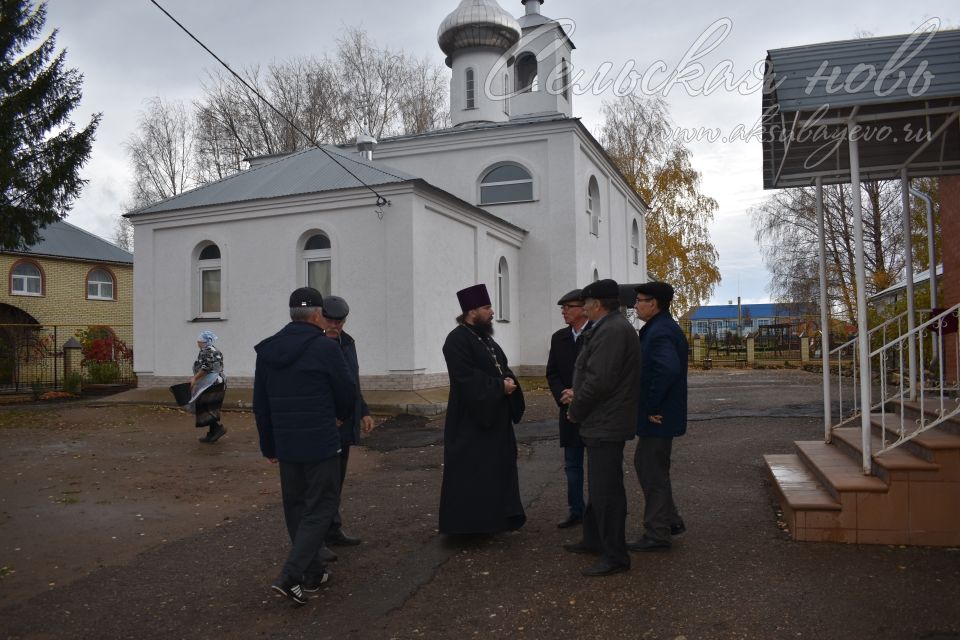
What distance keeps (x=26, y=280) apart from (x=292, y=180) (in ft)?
64.1

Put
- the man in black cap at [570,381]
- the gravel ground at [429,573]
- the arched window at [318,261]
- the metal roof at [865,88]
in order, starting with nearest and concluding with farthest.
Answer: the gravel ground at [429,573]
the metal roof at [865,88]
the man in black cap at [570,381]
the arched window at [318,261]

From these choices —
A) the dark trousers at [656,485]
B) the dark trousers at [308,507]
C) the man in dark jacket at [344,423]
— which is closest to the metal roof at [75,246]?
the man in dark jacket at [344,423]

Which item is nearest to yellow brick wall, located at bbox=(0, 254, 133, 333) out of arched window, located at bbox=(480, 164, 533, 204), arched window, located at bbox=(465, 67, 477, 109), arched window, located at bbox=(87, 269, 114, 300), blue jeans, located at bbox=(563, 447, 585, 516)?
arched window, located at bbox=(87, 269, 114, 300)

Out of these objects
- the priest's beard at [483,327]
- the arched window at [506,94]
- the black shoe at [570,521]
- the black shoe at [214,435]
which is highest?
the arched window at [506,94]

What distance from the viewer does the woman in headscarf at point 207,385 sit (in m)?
10.7

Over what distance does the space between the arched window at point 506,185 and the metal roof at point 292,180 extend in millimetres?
5196

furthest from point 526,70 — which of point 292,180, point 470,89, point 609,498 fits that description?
point 609,498

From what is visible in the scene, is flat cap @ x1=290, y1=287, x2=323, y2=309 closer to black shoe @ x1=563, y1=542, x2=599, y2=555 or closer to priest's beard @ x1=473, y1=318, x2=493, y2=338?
priest's beard @ x1=473, y1=318, x2=493, y2=338

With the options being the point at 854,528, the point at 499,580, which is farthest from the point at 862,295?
the point at 499,580

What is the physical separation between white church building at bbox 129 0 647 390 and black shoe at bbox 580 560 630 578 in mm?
10728

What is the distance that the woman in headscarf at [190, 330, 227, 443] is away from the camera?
1066cm

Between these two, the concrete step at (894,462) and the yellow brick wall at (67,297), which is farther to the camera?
the yellow brick wall at (67,297)

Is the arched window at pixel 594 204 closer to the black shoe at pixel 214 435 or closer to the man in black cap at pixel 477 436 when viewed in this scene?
the black shoe at pixel 214 435

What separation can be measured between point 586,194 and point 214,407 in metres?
14.9
